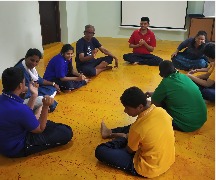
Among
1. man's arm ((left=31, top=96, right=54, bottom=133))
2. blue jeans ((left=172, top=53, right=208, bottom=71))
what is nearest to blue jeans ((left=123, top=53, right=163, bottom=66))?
blue jeans ((left=172, top=53, right=208, bottom=71))

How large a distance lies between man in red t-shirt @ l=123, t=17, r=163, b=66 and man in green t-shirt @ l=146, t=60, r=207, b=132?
2.24m

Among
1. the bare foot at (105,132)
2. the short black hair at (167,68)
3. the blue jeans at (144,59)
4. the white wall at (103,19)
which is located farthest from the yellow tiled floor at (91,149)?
the white wall at (103,19)

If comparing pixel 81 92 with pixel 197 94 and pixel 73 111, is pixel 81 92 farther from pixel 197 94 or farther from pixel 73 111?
pixel 197 94

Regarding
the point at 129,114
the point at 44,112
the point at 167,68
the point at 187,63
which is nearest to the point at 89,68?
the point at 187,63

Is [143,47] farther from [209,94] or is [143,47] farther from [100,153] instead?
[100,153]

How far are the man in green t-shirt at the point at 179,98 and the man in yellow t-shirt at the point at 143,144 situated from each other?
1.97 feet

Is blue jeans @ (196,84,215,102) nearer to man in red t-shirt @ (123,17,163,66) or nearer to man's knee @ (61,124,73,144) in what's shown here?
man in red t-shirt @ (123,17,163,66)

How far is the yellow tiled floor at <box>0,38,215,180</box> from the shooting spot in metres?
2.23

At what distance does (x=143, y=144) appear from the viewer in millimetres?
1981

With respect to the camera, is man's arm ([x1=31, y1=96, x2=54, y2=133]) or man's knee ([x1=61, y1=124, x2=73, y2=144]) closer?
man's arm ([x1=31, y1=96, x2=54, y2=133])

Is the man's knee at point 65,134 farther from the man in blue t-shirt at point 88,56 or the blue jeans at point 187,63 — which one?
the blue jeans at point 187,63


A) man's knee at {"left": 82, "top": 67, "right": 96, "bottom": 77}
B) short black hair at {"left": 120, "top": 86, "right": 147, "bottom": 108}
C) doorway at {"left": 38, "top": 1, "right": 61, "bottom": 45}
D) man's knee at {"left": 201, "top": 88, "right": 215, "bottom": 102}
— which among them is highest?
doorway at {"left": 38, "top": 1, "right": 61, "bottom": 45}

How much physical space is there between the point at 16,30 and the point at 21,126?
8.96 ft

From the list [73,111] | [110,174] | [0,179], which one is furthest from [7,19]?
[110,174]
